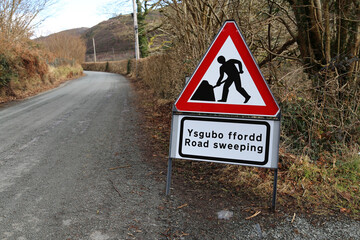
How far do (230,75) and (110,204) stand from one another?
1955 mm

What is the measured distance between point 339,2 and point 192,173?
348cm

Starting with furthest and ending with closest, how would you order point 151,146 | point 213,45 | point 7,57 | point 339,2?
point 7,57, point 151,146, point 339,2, point 213,45

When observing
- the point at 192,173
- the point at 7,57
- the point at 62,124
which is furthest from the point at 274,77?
the point at 7,57

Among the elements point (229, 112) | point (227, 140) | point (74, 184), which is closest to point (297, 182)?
point (227, 140)

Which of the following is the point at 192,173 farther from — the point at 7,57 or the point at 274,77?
the point at 7,57

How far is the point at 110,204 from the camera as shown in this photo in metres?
2.99

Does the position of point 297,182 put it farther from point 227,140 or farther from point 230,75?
point 230,75

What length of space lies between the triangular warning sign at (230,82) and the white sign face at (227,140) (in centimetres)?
13

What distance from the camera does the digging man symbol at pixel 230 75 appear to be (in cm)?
279

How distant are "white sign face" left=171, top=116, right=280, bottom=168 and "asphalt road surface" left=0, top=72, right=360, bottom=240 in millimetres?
542

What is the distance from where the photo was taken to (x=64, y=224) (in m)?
2.59

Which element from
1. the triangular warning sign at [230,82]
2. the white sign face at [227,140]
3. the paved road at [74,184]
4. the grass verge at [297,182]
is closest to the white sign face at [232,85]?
the triangular warning sign at [230,82]

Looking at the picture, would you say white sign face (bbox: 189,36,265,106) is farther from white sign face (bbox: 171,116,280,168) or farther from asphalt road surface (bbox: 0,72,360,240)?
asphalt road surface (bbox: 0,72,360,240)

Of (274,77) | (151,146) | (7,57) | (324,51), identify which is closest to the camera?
(324,51)
